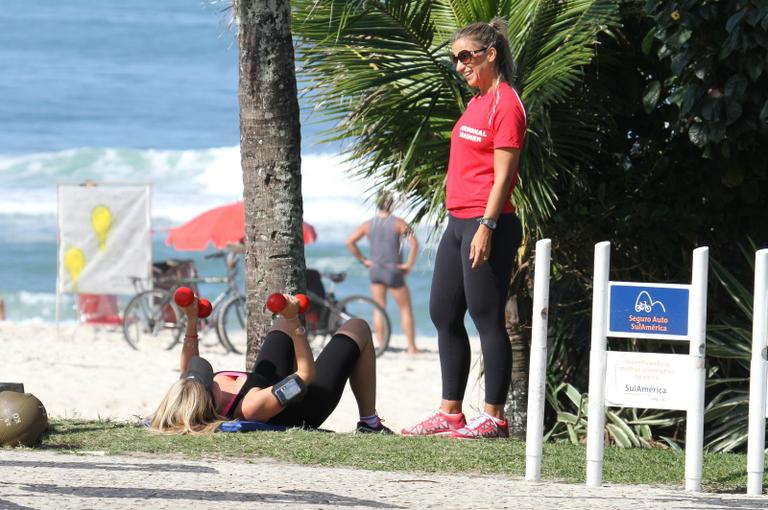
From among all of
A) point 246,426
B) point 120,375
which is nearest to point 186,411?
point 246,426

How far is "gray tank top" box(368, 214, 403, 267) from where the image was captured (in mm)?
14133

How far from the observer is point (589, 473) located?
14.8 ft

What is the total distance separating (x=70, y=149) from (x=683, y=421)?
34.4 metres

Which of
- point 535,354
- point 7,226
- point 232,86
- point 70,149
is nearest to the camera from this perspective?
point 535,354

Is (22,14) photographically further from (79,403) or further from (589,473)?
(589,473)

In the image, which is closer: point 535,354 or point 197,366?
point 535,354

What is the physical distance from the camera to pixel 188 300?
18.7 ft

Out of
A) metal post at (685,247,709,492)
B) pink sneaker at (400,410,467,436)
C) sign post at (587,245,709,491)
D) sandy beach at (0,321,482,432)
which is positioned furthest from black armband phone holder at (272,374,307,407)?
sandy beach at (0,321,482,432)

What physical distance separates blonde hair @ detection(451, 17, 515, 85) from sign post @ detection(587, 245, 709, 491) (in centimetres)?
133

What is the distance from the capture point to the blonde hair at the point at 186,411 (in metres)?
5.41

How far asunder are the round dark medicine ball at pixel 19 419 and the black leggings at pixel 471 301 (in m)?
1.76

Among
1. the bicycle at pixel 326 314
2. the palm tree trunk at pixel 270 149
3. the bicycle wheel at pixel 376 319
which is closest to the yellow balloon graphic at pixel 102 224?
the bicycle at pixel 326 314

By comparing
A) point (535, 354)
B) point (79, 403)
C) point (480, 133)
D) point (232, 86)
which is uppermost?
point (232, 86)

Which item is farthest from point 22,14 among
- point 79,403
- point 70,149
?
point 79,403
